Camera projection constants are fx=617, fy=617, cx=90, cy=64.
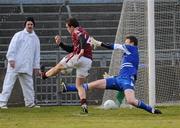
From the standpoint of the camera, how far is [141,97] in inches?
576

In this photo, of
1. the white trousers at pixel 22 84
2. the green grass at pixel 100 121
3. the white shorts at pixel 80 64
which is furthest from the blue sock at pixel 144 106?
the white trousers at pixel 22 84

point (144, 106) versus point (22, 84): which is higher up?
point (22, 84)

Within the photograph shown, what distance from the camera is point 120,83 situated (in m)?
12.5

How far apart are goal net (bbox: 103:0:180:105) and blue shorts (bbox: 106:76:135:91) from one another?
1.84 meters

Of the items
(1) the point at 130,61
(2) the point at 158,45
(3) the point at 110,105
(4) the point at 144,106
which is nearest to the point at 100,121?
(4) the point at 144,106

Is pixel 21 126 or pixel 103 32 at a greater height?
pixel 103 32

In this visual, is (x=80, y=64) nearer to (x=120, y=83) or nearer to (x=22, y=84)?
(x=120, y=83)

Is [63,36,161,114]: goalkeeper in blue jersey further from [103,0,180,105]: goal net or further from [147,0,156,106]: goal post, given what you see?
[103,0,180,105]: goal net

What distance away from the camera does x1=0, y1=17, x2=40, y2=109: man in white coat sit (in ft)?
47.5

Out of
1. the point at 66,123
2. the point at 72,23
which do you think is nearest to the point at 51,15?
the point at 72,23

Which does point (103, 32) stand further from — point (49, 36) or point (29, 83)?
point (29, 83)

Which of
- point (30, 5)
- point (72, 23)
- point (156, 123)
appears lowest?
point (156, 123)

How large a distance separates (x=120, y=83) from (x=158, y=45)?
3.66 metres

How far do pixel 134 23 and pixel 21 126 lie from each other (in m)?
6.04
